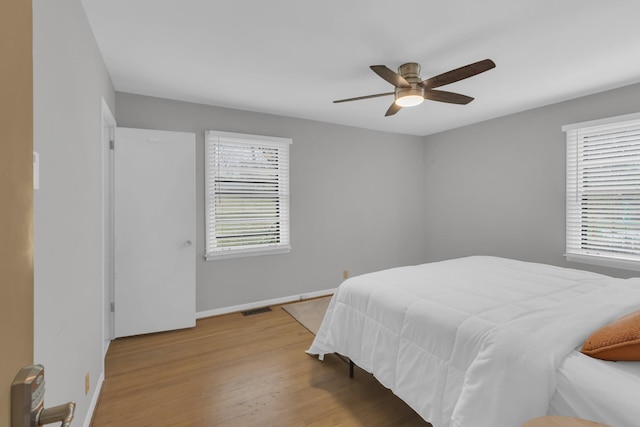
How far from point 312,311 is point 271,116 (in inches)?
102

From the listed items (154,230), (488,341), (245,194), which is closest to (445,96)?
(488,341)

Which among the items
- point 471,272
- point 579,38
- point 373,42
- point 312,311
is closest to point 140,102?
point 373,42

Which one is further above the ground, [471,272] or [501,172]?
[501,172]

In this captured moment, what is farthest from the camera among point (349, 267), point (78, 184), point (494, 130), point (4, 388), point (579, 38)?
point (349, 267)

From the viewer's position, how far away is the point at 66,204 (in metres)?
1.45

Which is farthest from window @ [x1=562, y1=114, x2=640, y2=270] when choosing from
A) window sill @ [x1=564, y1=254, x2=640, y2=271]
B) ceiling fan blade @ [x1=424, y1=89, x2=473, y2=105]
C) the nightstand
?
the nightstand

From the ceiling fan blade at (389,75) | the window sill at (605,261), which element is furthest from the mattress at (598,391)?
the window sill at (605,261)

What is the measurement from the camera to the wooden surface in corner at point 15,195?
48cm

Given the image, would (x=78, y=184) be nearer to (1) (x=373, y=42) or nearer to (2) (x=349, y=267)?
(1) (x=373, y=42)

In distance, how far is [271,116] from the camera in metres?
3.98

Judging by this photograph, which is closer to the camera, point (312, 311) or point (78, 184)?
point (78, 184)

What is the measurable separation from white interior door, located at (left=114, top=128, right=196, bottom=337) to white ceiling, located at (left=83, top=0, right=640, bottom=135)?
64 cm

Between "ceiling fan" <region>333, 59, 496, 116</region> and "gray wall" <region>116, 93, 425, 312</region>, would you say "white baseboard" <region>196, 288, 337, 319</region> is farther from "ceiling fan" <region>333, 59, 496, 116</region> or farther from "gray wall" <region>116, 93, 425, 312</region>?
"ceiling fan" <region>333, 59, 496, 116</region>

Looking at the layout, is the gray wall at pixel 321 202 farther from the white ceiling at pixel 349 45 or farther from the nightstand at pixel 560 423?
the nightstand at pixel 560 423
